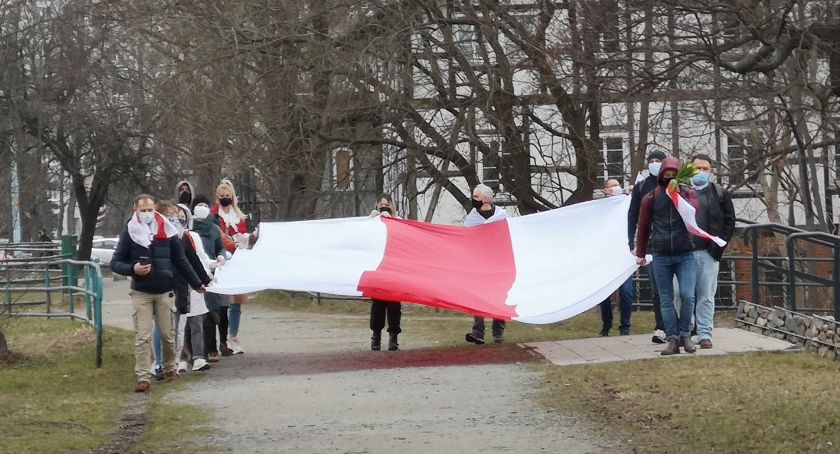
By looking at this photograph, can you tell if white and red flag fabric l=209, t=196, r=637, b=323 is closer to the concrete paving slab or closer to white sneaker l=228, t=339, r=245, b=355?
the concrete paving slab

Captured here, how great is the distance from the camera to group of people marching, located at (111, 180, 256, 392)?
12.7 metres

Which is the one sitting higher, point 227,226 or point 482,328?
point 227,226

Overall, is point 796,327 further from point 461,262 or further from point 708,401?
point 708,401

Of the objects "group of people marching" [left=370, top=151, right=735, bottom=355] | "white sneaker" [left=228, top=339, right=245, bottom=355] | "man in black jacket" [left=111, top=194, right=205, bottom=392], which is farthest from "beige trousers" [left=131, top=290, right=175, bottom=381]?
"group of people marching" [left=370, top=151, right=735, bottom=355]

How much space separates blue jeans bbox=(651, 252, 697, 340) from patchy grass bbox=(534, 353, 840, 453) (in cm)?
53

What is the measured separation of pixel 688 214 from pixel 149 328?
4.89m

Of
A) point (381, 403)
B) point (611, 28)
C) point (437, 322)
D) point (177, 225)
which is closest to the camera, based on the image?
point (381, 403)

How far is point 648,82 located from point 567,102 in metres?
2.00

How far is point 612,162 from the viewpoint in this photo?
2692 centimetres

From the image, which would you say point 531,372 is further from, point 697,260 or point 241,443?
point 241,443

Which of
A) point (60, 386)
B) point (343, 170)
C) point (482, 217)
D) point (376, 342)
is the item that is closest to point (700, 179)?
point (482, 217)

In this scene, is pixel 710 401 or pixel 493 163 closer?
pixel 710 401

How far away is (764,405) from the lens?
9.43m

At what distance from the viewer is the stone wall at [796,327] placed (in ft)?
40.2
